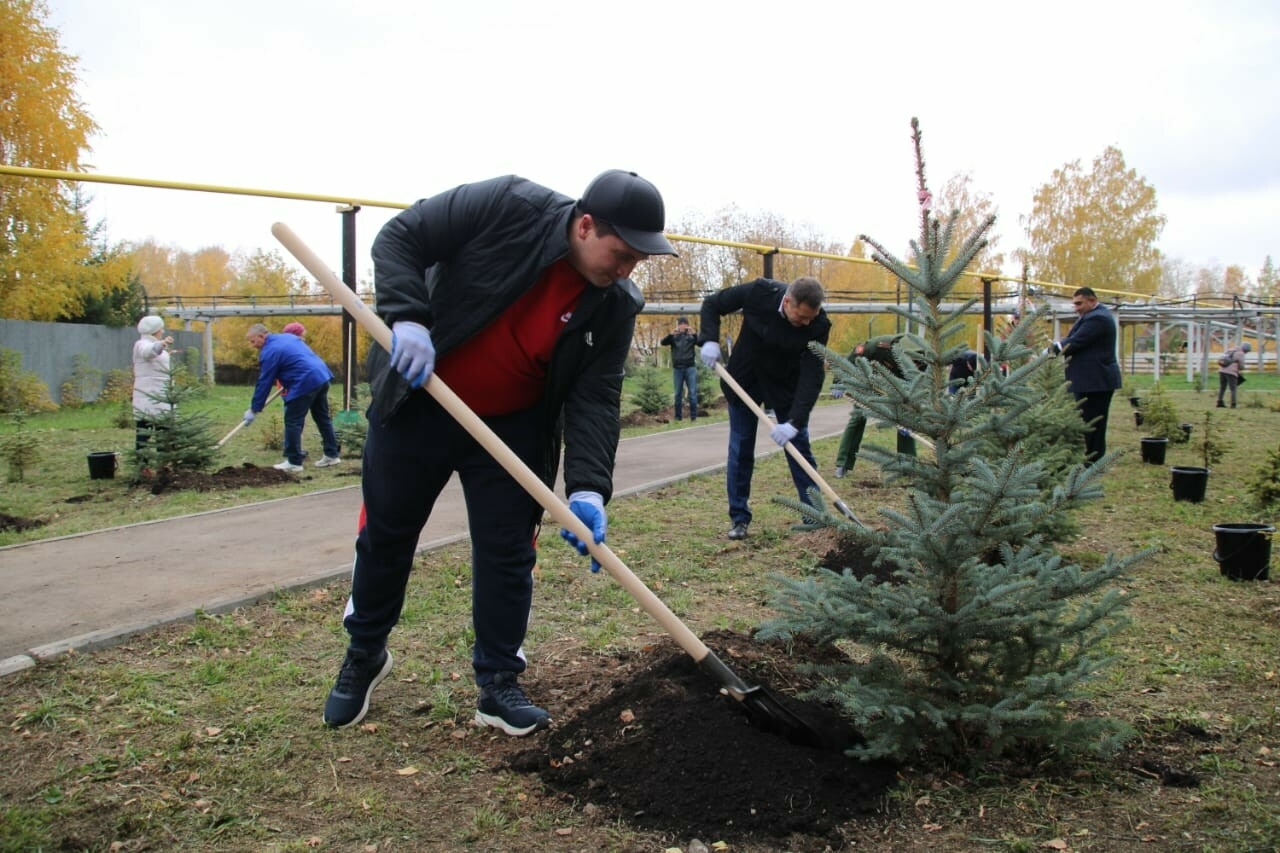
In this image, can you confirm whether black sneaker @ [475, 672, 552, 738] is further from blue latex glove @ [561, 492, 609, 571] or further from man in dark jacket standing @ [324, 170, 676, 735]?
blue latex glove @ [561, 492, 609, 571]

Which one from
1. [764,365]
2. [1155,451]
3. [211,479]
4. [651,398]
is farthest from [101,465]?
[1155,451]

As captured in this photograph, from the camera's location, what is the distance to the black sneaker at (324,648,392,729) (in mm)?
3229

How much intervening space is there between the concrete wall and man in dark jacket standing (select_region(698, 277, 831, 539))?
17.3m

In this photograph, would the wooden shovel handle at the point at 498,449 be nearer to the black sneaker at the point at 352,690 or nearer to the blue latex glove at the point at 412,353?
the blue latex glove at the point at 412,353

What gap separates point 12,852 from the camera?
7.79ft

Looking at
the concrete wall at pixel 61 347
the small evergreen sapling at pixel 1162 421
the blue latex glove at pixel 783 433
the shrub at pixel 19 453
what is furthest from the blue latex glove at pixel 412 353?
the concrete wall at pixel 61 347

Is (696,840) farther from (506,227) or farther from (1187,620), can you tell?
(1187,620)

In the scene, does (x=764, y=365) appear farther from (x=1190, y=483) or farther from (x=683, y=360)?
(x=683, y=360)

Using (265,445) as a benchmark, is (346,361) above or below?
above

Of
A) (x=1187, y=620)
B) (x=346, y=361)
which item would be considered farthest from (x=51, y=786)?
(x=346, y=361)

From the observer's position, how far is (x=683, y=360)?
51.9ft

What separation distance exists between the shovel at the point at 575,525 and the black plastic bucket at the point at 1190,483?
19.9ft

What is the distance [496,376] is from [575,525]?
580 millimetres

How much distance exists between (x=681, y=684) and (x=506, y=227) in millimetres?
1675
